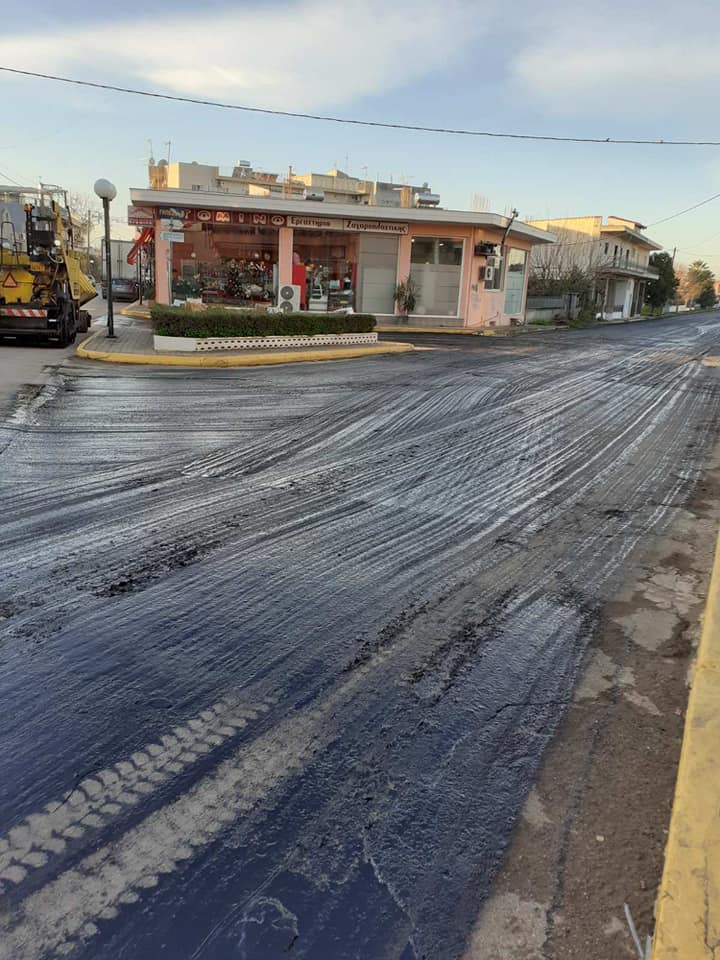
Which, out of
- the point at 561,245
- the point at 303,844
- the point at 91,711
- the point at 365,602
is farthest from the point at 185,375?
the point at 561,245

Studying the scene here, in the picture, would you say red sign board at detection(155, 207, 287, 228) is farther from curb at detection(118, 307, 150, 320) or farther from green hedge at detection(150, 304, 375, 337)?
green hedge at detection(150, 304, 375, 337)

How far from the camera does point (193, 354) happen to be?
17359 millimetres

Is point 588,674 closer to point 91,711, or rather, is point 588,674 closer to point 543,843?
point 543,843

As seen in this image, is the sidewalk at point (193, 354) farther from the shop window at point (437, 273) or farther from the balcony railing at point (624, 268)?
the balcony railing at point (624, 268)

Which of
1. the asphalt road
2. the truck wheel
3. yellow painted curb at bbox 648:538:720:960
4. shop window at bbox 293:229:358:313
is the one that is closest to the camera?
yellow painted curb at bbox 648:538:720:960

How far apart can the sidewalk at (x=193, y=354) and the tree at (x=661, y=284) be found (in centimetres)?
6530

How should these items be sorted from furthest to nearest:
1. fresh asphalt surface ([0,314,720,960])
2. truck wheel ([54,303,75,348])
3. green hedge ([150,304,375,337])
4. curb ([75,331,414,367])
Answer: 1. green hedge ([150,304,375,337])
2. truck wheel ([54,303,75,348])
3. curb ([75,331,414,367])
4. fresh asphalt surface ([0,314,720,960])

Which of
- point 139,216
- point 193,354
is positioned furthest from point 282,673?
point 139,216

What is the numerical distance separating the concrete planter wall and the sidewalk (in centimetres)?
28

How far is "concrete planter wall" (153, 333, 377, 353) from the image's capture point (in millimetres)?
17797

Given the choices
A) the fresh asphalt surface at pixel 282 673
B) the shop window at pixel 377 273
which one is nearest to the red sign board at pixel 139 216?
the shop window at pixel 377 273

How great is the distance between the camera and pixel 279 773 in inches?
121

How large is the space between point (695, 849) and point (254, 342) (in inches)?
698

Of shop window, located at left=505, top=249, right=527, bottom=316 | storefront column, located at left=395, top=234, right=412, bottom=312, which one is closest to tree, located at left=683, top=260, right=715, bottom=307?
shop window, located at left=505, top=249, right=527, bottom=316
